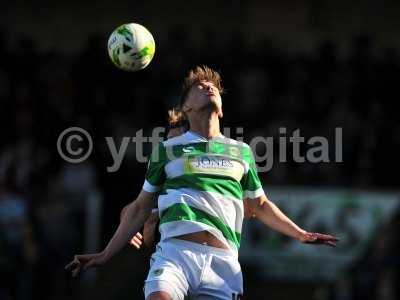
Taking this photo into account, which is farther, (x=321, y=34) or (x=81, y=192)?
(x=321, y=34)

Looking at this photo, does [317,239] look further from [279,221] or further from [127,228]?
[127,228]

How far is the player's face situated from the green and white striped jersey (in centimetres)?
21

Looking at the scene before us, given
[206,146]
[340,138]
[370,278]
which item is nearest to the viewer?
[206,146]

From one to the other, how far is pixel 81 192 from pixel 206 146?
7.25m

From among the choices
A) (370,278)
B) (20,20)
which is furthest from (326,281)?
(20,20)

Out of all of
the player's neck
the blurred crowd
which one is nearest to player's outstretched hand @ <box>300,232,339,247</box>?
the player's neck

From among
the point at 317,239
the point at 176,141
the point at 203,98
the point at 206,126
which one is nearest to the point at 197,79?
the point at 203,98

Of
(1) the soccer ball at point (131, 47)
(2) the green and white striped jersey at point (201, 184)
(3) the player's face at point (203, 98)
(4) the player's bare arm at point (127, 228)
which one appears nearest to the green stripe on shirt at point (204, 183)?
(2) the green and white striped jersey at point (201, 184)

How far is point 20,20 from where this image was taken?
63.0 ft

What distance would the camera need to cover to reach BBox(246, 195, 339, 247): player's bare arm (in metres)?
8.00

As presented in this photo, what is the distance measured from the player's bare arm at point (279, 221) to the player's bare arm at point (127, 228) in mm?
807

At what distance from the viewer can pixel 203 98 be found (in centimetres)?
805

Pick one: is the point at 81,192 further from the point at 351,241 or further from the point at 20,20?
the point at 20,20

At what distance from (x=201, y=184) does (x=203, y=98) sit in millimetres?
699
